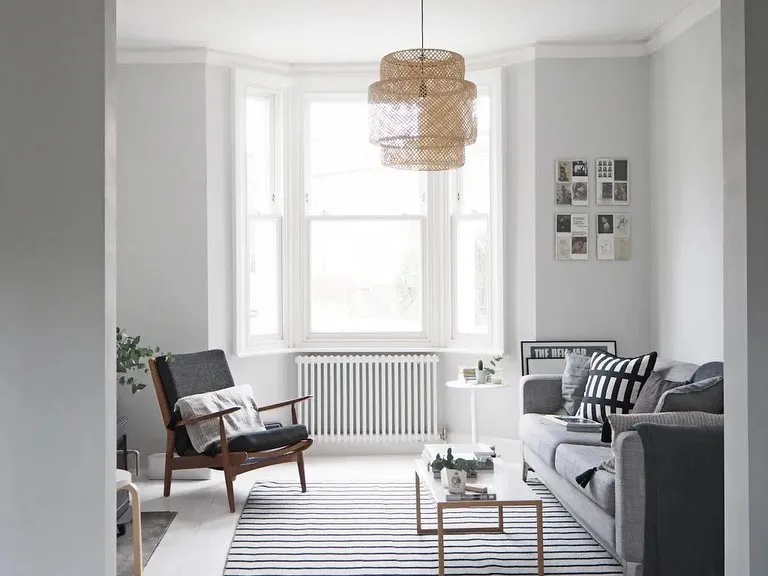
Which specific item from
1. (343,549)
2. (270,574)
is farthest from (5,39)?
(343,549)

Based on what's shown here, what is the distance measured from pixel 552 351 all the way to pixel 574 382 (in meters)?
0.72

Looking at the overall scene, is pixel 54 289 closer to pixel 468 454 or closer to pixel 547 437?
pixel 468 454

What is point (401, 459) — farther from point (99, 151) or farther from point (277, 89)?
point (99, 151)

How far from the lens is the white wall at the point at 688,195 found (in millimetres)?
4836

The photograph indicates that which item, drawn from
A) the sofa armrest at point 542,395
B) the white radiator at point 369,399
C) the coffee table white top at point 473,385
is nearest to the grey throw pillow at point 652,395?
the sofa armrest at point 542,395

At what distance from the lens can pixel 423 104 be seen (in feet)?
14.5

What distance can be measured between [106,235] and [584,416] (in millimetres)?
3231

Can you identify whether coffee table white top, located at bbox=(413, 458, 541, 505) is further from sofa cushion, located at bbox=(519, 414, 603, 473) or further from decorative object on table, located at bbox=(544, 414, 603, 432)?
decorative object on table, located at bbox=(544, 414, 603, 432)

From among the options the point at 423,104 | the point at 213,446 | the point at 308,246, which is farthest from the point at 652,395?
the point at 308,246

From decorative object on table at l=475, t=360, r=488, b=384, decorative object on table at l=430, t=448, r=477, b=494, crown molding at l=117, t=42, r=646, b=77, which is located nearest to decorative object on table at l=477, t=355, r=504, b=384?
decorative object on table at l=475, t=360, r=488, b=384

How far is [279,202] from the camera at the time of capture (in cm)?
642

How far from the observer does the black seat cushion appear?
493 centimetres

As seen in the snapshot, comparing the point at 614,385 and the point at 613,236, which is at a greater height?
the point at 613,236

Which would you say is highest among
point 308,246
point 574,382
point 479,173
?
point 479,173
